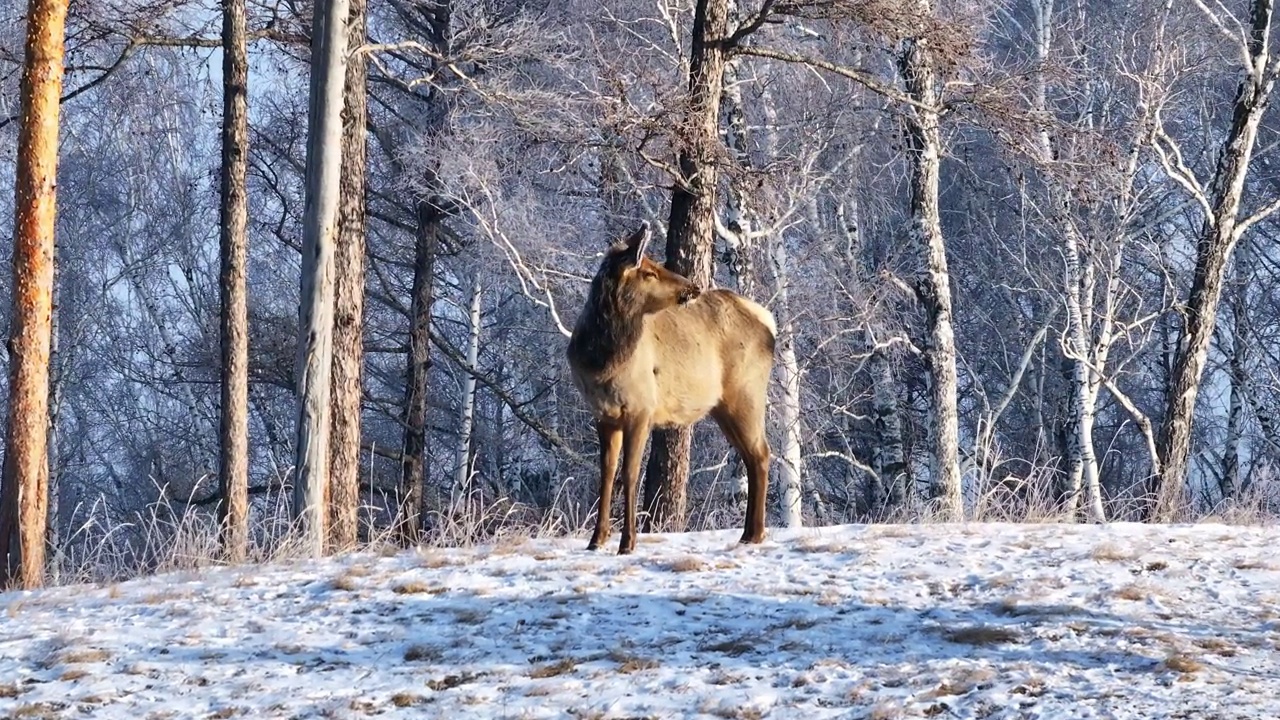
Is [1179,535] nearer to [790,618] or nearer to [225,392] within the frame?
[790,618]

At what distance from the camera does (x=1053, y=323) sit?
26953 millimetres

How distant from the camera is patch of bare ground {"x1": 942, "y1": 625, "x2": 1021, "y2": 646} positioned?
22.2ft

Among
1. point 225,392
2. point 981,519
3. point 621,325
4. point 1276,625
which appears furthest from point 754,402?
point 225,392

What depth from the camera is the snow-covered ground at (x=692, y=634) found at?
6.18 metres

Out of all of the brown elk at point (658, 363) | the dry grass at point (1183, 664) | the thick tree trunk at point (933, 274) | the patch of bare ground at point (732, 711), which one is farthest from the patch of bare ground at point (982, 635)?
the thick tree trunk at point (933, 274)

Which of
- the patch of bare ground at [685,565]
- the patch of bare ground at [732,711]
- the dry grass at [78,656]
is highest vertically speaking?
the patch of bare ground at [685,565]

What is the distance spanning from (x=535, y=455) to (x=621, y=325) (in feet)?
64.0

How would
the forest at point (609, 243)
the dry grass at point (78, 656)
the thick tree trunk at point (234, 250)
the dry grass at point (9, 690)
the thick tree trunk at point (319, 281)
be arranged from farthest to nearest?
the thick tree trunk at point (234, 250)
the forest at point (609, 243)
the thick tree trunk at point (319, 281)
the dry grass at point (78, 656)
the dry grass at point (9, 690)

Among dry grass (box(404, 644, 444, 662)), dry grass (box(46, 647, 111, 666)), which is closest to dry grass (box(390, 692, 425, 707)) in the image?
dry grass (box(404, 644, 444, 662))

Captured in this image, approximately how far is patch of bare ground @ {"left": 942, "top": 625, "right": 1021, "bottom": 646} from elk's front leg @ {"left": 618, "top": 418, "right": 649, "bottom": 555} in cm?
260

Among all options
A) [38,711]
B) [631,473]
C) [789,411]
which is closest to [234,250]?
[789,411]

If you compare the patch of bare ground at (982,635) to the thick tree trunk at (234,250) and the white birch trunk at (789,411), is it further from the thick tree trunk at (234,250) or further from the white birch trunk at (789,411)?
the white birch trunk at (789,411)

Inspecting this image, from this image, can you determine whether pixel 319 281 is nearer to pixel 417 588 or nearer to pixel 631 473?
pixel 631 473

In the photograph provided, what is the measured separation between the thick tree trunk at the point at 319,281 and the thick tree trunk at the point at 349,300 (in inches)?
27.6
